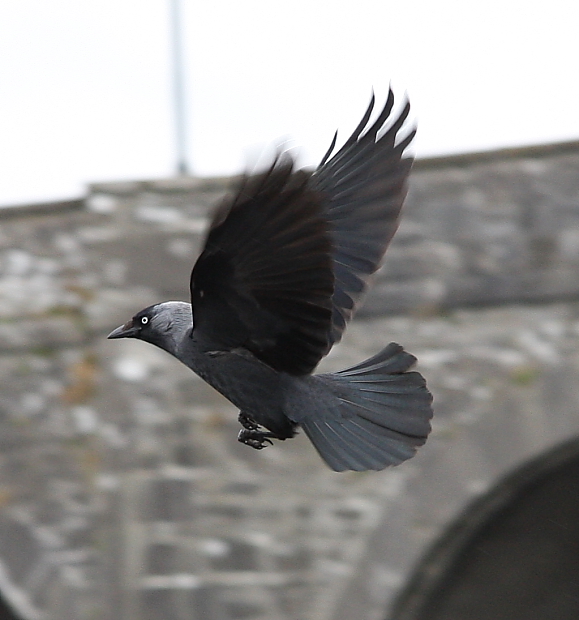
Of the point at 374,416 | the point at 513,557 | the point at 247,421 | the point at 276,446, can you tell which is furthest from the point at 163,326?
the point at 513,557

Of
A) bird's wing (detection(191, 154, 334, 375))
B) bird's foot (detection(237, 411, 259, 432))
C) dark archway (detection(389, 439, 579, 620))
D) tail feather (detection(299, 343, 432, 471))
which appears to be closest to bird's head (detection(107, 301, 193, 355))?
bird's wing (detection(191, 154, 334, 375))

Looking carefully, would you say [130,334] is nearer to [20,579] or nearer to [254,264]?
[254,264]

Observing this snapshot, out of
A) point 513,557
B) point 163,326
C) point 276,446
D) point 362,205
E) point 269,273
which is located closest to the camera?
point 269,273

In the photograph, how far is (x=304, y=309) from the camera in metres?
2.44

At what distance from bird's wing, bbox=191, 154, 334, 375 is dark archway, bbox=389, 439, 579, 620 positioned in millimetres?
2815

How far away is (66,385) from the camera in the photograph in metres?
5.47

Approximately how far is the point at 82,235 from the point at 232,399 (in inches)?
128

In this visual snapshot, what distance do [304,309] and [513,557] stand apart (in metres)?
3.67

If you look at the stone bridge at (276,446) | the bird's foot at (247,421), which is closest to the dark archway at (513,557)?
the stone bridge at (276,446)

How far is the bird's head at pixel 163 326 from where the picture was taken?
2578mm

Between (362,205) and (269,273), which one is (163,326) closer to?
(269,273)

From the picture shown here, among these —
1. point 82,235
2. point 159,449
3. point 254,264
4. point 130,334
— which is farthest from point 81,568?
point 254,264

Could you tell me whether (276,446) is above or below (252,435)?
below

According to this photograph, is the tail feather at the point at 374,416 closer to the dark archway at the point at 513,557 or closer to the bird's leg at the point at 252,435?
the bird's leg at the point at 252,435
